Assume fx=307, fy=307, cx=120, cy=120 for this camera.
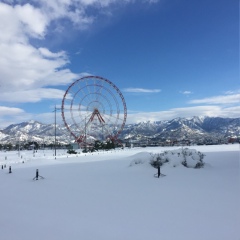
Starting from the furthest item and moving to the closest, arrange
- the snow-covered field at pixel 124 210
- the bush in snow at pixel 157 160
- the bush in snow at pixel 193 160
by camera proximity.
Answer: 1. the bush in snow at pixel 157 160
2. the bush in snow at pixel 193 160
3. the snow-covered field at pixel 124 210

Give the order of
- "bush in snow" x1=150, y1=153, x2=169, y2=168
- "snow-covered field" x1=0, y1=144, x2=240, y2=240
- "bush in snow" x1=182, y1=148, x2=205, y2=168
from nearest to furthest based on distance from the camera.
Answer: "snow-covered field" x1=0, y1=144, x2=240, y2=240 → "bush in snow" x1=182, y1=148, x2=205, y2=168 → "bush in snow" x1=150, y1=153, x2=169, y2=168

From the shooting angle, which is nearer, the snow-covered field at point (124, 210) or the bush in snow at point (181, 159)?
the snow-covered field at point (124, 210)

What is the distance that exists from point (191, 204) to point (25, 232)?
5912 millimetres

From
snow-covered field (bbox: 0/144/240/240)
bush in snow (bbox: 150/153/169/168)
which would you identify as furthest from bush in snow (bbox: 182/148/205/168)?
snow-covered field (bbox: 0/144/240/240)

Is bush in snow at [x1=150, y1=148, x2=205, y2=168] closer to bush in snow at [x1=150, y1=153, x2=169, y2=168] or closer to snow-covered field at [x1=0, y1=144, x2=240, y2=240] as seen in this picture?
bush in snow at [x1=150, y1=153, x2=169, y2=168]

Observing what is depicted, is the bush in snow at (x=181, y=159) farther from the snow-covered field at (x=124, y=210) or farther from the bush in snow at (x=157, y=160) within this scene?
the snow-covered field at (x=124, y=210)

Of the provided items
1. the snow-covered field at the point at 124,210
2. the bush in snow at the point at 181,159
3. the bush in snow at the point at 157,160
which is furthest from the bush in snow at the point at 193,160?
the snow-covered field at the point at 124,210

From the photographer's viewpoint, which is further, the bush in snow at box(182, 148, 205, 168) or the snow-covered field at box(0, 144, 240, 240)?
the bush in snow at box(182, 148, 205, 168)

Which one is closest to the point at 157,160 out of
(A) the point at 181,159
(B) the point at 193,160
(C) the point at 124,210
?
(A) the point at 181,159

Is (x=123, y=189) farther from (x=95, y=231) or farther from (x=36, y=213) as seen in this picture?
(x=95, y=231)

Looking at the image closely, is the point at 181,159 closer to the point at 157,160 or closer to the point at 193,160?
the point at 193,160

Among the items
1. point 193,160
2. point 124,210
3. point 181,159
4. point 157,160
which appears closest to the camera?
point 124,210

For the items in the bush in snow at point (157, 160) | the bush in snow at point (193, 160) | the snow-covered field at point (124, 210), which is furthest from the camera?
the bush in snow at point (157, 160)

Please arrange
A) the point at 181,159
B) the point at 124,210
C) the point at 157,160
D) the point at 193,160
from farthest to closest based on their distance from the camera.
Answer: the point at 157,160
the point at 181,159
the point at 193,160
the point at 124,210
